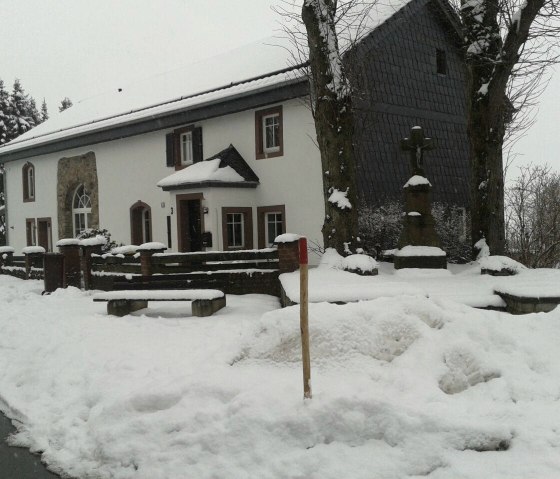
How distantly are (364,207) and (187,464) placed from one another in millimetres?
11244

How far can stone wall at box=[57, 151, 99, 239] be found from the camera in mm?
22031

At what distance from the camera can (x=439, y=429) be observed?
12.5ft

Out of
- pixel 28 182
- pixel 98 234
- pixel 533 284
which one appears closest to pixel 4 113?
pixel 28 182

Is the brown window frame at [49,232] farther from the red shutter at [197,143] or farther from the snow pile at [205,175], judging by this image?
the snow pile at [205,175]

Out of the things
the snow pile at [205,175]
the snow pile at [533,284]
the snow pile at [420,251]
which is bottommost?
the snow pile at [533,284]

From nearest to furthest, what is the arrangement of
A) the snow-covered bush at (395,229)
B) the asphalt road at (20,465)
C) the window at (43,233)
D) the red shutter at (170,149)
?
the asphalt road at (20,465) < the snow-covered bush at (395,229) < the red shutter at (170,149) < the window at (43,233)

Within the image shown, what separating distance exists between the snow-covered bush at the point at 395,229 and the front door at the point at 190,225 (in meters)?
5.11

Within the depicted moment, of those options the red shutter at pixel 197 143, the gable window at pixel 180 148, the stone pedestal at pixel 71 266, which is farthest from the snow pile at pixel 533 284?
the gable window at pixel 180 148

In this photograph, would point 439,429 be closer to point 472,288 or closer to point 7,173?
point 472,288

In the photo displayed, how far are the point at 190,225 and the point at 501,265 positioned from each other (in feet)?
32.0

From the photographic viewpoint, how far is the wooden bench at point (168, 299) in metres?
8.93

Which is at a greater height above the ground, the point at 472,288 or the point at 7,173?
the point at 7,173

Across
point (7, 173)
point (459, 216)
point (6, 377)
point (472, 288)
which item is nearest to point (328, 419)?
point (6, 377)

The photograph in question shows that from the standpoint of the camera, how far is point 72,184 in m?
23.0
